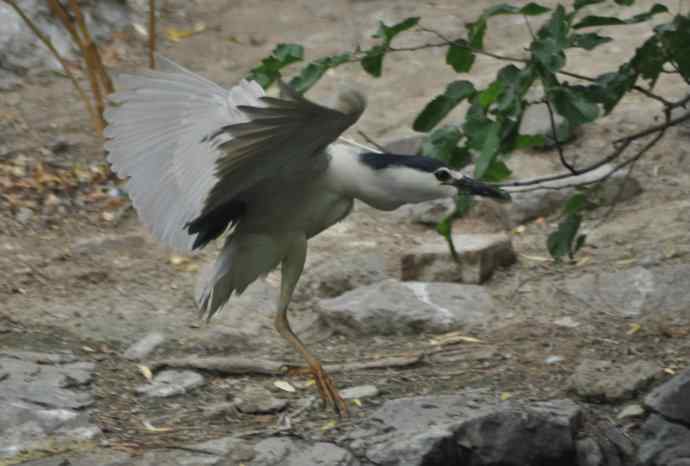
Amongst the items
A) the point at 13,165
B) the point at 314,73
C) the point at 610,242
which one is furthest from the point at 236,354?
the point at 13,165

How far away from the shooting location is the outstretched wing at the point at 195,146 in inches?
116

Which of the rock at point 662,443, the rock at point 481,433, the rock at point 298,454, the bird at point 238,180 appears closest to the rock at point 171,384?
the bird at point 238,180

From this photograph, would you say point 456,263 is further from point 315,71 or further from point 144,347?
point 315,71

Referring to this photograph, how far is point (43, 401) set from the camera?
139 inches

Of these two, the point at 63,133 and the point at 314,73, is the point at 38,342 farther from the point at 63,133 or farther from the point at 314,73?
the point at 63,133

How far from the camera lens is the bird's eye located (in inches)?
131

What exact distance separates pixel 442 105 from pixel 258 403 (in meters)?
1.05

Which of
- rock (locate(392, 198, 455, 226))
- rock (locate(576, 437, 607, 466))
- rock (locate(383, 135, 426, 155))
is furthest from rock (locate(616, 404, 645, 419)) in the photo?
rock (locate(383, 135, 426, 155))

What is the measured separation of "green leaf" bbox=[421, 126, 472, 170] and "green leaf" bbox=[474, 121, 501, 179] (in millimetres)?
308

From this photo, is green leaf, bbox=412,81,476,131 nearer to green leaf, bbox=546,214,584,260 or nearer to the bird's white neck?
the bird's white neck

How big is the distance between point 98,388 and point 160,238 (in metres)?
0.64

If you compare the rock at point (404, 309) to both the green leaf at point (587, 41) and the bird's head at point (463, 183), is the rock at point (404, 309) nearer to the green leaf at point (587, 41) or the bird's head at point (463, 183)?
the bird's head at point (463, 183)

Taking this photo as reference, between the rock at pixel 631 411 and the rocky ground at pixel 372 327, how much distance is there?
0.01 meters

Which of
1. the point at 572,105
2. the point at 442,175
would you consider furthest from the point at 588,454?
the point at 572,105
